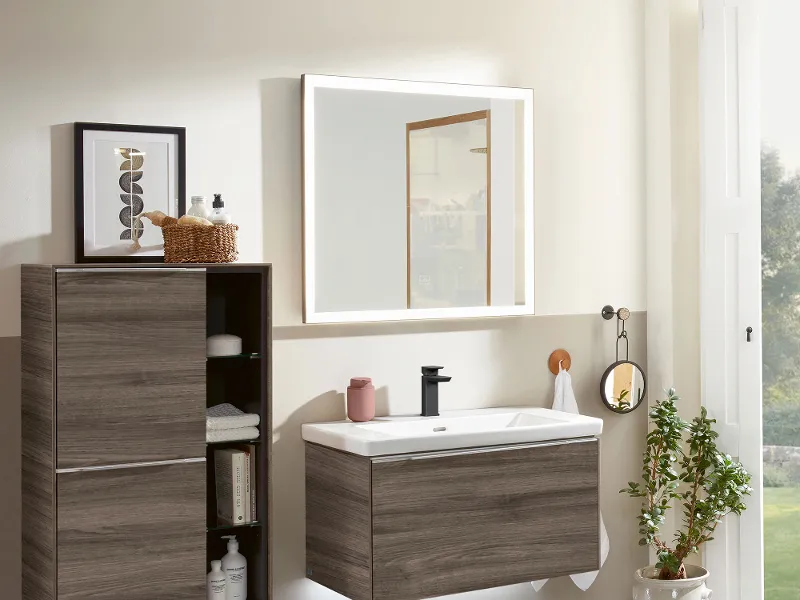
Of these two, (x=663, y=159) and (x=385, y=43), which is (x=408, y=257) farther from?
(x=663, y=159)

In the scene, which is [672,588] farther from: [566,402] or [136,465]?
[136,465]

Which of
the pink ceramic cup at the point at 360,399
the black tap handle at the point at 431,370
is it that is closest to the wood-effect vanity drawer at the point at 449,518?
the pink ceramic cup at the point at 360,399

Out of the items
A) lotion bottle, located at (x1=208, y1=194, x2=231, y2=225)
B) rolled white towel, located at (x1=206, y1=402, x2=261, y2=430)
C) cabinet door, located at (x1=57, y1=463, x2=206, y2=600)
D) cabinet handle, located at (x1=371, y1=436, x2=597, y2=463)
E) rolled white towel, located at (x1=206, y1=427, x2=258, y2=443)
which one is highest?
lotion bottle, located at (x1=208, y1=194, x2=231, y2=225)

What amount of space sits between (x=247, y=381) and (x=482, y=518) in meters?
0.83

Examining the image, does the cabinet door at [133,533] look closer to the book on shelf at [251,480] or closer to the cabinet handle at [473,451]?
the book on shelf at [251,480]

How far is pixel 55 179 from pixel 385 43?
1198 mm

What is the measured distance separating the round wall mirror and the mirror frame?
A: 0.43m

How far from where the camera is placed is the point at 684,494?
378cm

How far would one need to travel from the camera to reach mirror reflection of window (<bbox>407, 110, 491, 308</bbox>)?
3.55 metres

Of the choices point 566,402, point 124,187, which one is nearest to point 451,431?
point 566,402

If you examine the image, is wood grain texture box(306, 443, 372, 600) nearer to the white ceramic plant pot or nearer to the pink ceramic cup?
the pink ceramic cup

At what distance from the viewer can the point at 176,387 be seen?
2.79m

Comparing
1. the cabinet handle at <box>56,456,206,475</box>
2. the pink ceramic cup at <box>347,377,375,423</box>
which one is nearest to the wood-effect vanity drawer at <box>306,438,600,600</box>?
the pink ceramic cup at <box>347,377,375,423</box>

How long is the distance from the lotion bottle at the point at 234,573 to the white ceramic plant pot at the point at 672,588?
1476 millimetres
